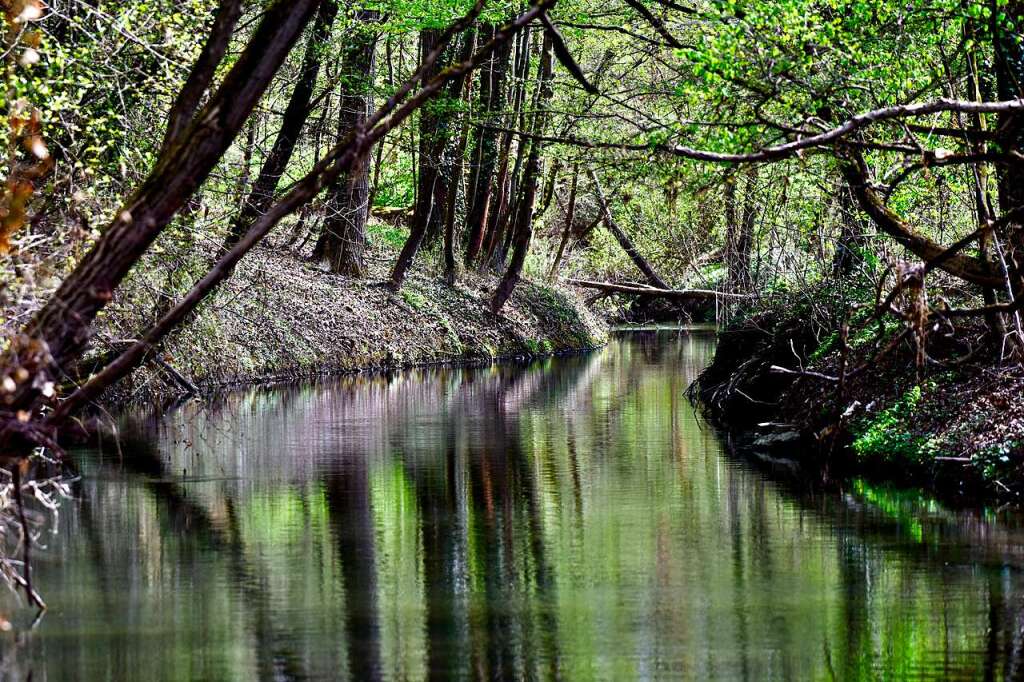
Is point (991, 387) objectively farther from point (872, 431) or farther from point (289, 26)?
point (289, 26)

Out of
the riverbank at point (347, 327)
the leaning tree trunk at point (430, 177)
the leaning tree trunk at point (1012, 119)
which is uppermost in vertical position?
the leaning tree trunk at point (430, 177)

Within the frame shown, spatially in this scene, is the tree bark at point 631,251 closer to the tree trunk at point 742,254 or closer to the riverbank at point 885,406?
the tree trunk at point 742,254

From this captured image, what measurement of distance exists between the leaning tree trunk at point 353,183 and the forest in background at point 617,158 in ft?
0.47

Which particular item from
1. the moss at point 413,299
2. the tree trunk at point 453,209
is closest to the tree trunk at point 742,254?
the tree trunk at point 453,209

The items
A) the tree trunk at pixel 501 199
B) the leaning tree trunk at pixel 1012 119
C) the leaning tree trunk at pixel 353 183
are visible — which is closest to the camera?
the leaning tree trunk at pixel 1012 119

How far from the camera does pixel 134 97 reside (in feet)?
49.8

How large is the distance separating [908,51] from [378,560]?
319 inches

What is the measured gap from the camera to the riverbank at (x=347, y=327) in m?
29.0

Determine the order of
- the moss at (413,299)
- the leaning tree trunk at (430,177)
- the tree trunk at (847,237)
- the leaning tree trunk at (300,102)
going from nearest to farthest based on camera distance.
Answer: the tree trunk at (847,237) < the leaning tree trunk at (300,102) < the leaning tree trunk at (430,177) < the moss at (413,299)

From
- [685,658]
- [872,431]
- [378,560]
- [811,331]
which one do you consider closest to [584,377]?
[811,331]

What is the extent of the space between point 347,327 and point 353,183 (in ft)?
18.6

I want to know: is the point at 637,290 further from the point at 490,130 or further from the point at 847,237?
the point at 490,130

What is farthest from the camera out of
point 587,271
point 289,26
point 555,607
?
point 587,271

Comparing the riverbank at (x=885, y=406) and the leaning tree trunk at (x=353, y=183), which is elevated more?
the leaning tree trunk at (x=353, y=183)
